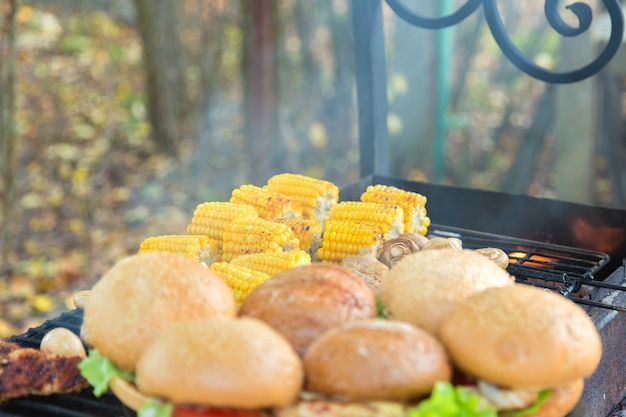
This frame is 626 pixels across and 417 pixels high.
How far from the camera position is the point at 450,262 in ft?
7.01

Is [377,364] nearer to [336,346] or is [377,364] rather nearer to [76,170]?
[336,346]

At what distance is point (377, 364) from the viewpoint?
70.5 inches

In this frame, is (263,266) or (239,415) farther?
(263,266)

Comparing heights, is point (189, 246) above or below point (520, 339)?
below

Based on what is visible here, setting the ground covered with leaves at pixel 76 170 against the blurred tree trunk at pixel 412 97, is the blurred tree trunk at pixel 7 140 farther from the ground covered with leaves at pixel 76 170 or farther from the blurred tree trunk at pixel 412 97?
the blurred tree trunk at pixel 412 97

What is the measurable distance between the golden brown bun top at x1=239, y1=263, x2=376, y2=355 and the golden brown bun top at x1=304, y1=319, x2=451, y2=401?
12 cm

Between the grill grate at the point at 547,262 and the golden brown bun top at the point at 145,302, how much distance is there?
1.38 metres

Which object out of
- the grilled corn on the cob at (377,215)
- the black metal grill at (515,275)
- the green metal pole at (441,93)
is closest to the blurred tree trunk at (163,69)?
the green metal pole at (441,93)

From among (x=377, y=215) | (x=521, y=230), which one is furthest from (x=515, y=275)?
(x=521, y=230)

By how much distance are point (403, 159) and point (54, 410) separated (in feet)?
21.5

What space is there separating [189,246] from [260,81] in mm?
4380

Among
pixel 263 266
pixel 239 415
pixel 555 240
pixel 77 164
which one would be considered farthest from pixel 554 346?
pixel 77 164

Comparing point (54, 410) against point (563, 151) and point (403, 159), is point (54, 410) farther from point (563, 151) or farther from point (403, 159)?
point (403, 159)

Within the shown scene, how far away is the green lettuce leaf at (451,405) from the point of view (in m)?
1.74
